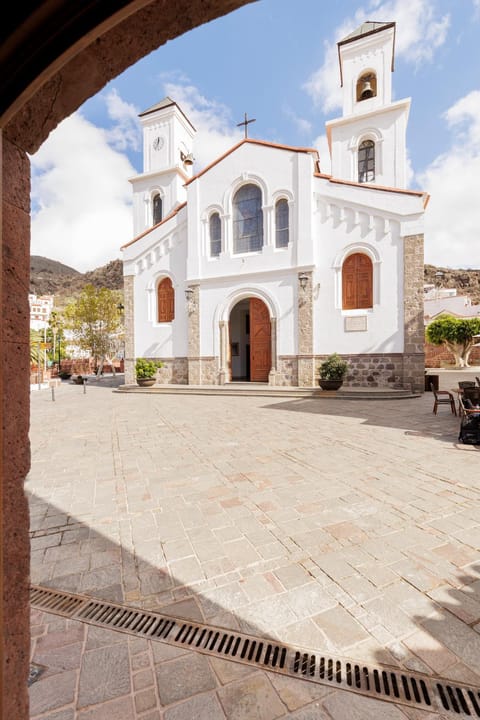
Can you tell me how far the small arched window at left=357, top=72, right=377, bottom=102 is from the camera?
1695 centimetres

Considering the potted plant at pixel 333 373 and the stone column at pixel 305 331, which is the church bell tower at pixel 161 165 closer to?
the stone column at pixel 305 331

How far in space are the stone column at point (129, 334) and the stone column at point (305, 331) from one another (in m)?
8.56

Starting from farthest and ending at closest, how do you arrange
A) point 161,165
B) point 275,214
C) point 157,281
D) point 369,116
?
point 161,165 < point 157,281 < point 369,116 < point 275,214

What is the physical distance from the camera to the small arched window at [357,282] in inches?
555

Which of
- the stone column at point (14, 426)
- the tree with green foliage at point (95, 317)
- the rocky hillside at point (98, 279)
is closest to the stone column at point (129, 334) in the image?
the tree with green foliage at point (95, 317)

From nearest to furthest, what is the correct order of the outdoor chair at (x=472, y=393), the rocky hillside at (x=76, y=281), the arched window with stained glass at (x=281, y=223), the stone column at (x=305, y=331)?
the outdoor chair at (x=472, y=393) → the stone column at (x=305, y=331) → the arched window with stained glass at (x=281, y=223) → the rocky hillside at (x=76, y=281)

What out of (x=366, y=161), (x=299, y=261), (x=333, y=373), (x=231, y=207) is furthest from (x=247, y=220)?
(x=333, y=373)

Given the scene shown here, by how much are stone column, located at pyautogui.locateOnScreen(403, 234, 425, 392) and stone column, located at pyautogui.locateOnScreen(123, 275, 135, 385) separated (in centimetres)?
1257

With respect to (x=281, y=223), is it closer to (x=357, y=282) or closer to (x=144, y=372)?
(x=357, y=282)

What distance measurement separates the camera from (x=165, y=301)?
18.1m

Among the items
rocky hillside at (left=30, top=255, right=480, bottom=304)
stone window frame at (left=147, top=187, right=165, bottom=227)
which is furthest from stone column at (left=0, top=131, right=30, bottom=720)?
rocky hillside at (left=30, top=255, right=480, bottom=304)

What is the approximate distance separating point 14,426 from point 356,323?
13.9m

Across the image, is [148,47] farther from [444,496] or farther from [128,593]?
[444,496]

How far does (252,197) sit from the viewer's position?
1625 cm
